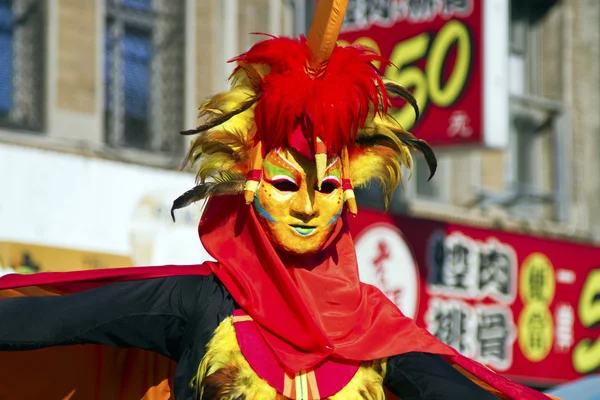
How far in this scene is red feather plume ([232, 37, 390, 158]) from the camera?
11.6ft

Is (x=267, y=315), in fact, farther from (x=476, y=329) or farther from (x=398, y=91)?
(x=476, y=329)

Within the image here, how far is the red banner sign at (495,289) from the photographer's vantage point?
27.3ft

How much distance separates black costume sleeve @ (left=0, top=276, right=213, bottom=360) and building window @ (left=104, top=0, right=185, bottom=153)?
4395 millimetres

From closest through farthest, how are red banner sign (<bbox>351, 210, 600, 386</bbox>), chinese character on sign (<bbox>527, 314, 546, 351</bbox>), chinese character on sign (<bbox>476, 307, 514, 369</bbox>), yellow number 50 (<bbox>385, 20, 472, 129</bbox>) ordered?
yellow number 50 (<bbox>385, 20, 472, 129</bbox>), red banner sign (<bbox>351, 210, 600, 386</bbox>), chinese character on sign (<bbox>476, 307, 514, 369</bbox>), chinese character on sign (<bbox>527, 314, 546, 351</bbox>)

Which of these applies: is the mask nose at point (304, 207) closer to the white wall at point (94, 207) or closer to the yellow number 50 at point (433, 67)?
the white wall at point (94, 207)

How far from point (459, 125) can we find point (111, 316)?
4.81 m

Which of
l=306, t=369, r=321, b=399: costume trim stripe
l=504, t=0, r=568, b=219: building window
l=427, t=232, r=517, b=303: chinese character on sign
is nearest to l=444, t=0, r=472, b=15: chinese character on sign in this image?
l=427, t=232, r=517, b=303: chinese character on sign

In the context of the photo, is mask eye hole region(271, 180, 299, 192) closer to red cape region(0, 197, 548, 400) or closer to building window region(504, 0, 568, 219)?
red cape region(0, 197, 548, 400)

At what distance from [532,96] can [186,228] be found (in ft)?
18.1

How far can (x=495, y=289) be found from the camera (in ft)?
29.7

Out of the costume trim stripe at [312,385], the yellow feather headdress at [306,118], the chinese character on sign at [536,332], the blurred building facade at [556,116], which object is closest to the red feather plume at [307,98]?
the yellow feather headdress at [306,118]

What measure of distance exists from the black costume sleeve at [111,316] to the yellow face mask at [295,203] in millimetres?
266

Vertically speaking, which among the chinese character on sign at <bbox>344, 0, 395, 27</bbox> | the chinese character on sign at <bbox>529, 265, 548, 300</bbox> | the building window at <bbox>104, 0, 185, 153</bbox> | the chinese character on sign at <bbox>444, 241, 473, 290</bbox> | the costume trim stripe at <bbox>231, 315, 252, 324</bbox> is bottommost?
the chinese character on sign at <bbox>529, 265, 548, 300</bbox>

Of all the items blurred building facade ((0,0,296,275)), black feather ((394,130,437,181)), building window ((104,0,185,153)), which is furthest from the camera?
building window ((104,0,185,153))
